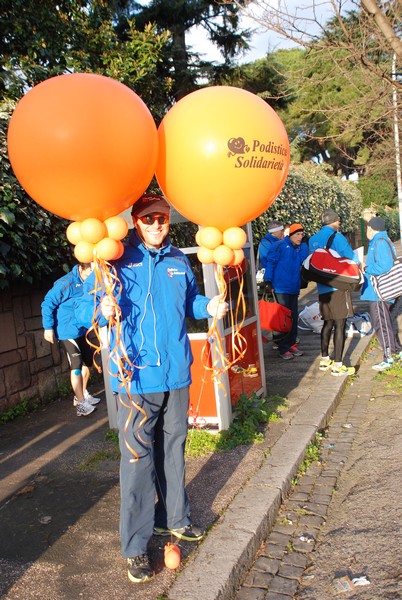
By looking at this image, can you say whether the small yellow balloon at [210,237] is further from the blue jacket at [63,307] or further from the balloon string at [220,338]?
the blue jacket at [63,307]

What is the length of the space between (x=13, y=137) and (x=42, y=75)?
5.82 m

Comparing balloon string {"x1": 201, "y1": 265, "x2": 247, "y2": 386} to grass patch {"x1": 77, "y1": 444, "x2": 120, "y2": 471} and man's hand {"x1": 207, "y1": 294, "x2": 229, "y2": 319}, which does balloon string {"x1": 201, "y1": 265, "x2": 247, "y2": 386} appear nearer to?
man's hand {"x1": 207, "y1": 294, "x2": 229, "y2": 319}

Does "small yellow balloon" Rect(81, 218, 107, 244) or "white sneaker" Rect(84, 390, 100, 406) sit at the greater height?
"small yellow balloon" Rect(81, 218, 107, 244)

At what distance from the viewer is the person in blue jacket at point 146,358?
2660mm

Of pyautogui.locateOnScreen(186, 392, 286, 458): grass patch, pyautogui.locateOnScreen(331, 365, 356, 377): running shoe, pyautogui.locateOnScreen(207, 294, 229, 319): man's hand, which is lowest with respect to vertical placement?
pyautogui.locateOnScreen(331, 365, 356, 377): running shoe

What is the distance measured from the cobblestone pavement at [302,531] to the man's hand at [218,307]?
1395 millimetres

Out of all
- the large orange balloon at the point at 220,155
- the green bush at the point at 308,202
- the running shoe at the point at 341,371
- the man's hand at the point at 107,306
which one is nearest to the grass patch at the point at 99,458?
the man's hand at the point at 107,306

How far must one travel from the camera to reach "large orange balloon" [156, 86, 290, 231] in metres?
2.52

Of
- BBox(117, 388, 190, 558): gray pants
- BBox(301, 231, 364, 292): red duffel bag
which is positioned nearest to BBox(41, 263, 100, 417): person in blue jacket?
BBox(117, 388, 190, 558): gray pants

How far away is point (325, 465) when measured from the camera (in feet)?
13.6

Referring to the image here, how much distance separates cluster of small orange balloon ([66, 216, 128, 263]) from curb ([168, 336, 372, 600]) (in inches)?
63.3

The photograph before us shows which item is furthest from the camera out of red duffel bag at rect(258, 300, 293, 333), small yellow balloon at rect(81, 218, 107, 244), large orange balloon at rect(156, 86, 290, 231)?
red duffel bag at rect(258, 300, 293, 333)

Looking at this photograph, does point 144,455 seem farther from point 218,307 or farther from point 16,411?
point 16,411

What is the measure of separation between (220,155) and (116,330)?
3.12 feet
